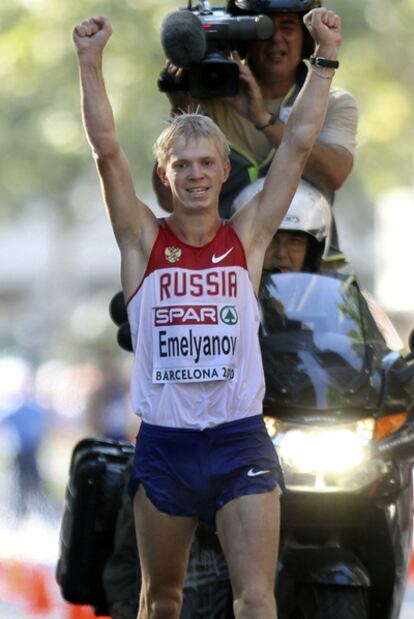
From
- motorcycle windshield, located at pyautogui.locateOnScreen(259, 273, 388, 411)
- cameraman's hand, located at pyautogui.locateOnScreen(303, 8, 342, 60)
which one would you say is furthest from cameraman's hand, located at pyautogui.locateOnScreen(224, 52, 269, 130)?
cameraman's hand, located at pyautogui.locateOnScreen(303, 8, 342, 60)

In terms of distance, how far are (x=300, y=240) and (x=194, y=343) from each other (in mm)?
1507

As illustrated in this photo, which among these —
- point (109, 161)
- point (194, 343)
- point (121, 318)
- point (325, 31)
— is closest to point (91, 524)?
point (121, 318)

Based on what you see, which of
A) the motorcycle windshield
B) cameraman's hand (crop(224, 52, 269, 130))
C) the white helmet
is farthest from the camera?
cameraman's hand (crop(224, 52, 269, 130))

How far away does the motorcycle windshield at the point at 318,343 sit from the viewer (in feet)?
22.7

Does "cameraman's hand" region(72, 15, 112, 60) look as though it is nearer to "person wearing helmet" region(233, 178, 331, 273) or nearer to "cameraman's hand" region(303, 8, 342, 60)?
"cameraman's hand" region(303, 8, 342, 60)

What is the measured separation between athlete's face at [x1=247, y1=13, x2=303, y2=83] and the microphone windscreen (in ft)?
3.00

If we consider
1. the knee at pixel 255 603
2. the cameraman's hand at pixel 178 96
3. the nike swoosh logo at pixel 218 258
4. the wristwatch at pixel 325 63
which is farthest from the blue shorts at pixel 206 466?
the cameraman's hand at pixel 178 96

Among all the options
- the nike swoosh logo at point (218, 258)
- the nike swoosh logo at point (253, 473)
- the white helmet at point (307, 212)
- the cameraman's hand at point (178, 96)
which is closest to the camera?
the nike swoosh logo at point (253, 473)

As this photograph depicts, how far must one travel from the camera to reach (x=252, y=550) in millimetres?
6035

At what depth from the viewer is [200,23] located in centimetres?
732

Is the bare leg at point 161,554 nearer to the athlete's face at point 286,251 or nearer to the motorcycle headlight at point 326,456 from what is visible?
the motorcycle headlight at point 326,456

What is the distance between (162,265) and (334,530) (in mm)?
1196

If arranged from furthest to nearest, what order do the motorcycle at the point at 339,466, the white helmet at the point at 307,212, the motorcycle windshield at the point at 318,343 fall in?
the white helmet at the point at 307,212
the motorcycle windshield at the point at 318,343
the motorcycle at the point at 339,466

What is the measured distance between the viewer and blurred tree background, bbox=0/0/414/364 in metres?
29.6
